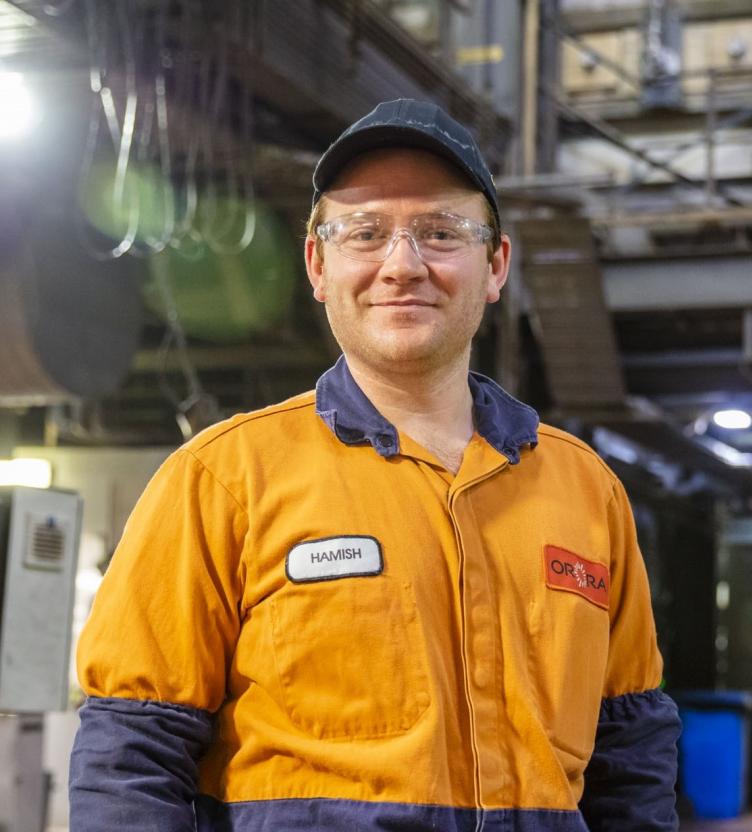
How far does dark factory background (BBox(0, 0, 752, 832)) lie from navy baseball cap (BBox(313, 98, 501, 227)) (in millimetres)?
3804

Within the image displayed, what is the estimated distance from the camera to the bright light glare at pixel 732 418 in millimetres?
9797

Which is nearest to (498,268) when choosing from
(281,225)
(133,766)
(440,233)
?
(440,233)

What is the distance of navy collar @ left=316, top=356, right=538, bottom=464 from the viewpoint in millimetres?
1885

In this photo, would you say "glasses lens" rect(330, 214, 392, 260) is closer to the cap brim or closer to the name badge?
the cap brim

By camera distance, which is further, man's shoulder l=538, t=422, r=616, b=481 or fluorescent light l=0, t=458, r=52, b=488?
fluorescent light l=0, t=458, r=52, b=488

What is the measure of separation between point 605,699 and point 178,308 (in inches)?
246

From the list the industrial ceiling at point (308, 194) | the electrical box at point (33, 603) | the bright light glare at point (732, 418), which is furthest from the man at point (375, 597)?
the bright light glare at point (732, 418)

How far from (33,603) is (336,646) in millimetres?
3947

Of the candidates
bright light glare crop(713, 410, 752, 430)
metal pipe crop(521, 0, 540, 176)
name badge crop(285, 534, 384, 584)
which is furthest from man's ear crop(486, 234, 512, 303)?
bright light glare crop(713, 410, 752, 430)

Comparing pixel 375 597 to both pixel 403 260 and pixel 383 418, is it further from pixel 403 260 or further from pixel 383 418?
pixel 403 260

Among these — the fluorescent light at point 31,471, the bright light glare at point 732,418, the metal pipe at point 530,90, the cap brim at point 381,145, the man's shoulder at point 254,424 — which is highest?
the metal pipe at point 530,90

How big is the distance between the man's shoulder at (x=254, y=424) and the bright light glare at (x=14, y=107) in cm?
434

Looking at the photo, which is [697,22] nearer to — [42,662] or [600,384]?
[600,384]

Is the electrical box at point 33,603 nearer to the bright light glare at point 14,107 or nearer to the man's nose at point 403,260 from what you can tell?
the bright light glare at point 14,107
